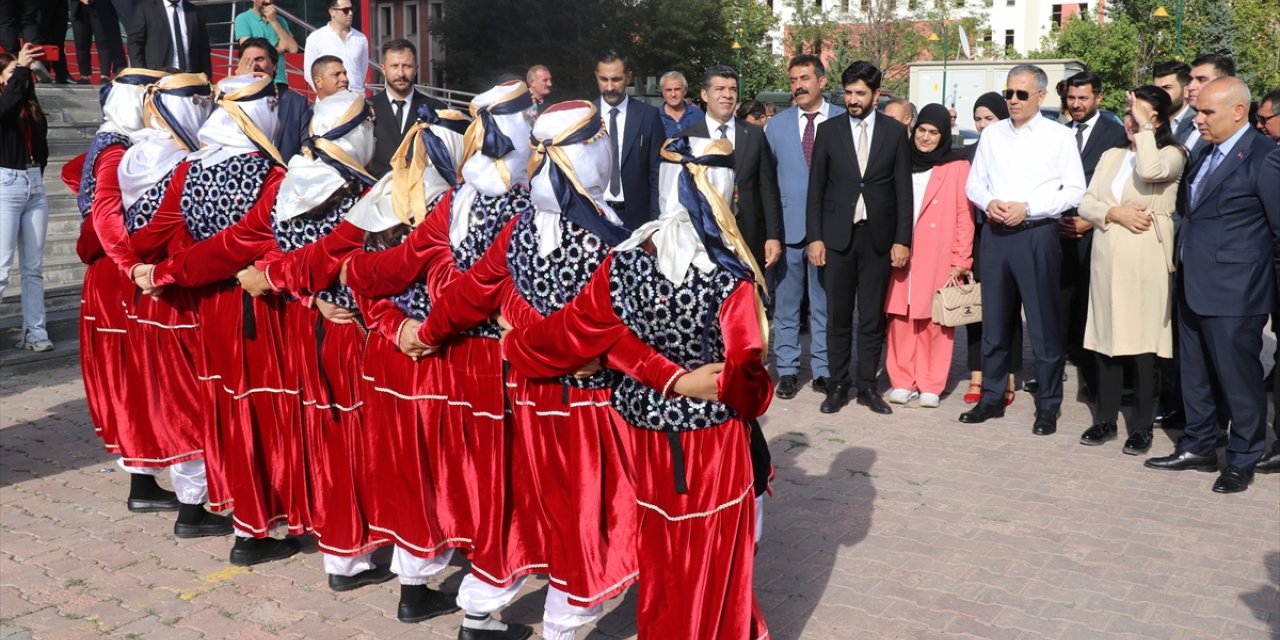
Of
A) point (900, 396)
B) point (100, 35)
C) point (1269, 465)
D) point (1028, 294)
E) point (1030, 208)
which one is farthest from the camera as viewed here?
point (100, 35)

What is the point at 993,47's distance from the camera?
62.4 meters

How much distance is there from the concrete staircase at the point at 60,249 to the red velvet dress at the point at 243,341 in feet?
16.2

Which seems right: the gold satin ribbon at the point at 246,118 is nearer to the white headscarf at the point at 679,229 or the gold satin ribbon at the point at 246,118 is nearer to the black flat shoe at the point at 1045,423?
the white headscarf at the point at 679,229

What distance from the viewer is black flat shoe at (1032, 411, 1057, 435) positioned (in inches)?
290

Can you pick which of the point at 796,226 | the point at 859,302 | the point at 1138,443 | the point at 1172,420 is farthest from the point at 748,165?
the point at 1172,420

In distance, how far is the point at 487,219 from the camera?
4137 millimetres

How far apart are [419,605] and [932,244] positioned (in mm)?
4664

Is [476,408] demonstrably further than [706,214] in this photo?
Yes

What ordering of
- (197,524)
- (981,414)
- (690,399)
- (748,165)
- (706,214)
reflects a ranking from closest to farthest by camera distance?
1. (706,214)
2. (690,399)
3. (197,524)
4. (981,414)
5. (748,165)

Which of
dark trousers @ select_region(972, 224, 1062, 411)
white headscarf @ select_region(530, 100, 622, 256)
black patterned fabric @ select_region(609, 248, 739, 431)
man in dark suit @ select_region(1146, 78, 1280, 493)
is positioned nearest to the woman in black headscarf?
dark trousers @ select_region(972, 224, 1062, 411)

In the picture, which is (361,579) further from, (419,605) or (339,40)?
(339,40)

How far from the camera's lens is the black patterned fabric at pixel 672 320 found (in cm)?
337

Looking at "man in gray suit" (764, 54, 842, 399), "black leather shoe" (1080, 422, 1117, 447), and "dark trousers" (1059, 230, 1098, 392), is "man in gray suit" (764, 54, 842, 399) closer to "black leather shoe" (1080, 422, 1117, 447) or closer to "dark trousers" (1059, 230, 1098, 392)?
"dark trousers" (1059, 230, 1098, 392)

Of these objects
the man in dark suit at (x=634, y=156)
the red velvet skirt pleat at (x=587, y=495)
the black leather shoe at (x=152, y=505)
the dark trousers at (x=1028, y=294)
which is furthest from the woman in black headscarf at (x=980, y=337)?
the black leather shoe at (x=152, y=505)
